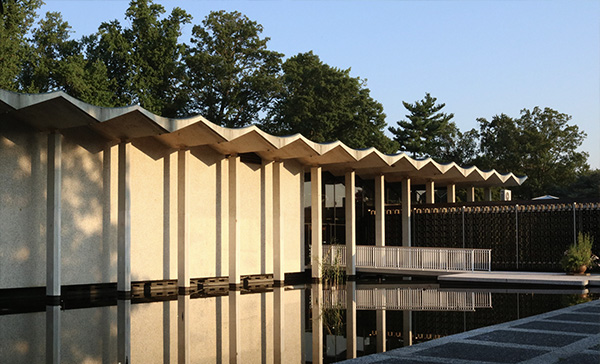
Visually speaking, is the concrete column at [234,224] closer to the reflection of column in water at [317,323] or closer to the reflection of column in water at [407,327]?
the reflection of column in water at [317,323]

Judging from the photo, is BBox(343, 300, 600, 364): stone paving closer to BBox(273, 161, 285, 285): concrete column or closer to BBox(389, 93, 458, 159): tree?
BBox(273, 161, 285, 285): concrete column

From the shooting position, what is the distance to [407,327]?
12.2m

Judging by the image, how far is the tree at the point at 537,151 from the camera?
56.0 metres

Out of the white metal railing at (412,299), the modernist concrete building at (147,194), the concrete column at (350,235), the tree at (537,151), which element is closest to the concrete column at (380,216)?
the modernist concrete building at (147,194)

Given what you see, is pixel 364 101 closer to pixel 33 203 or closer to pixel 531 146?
pixel 531 146

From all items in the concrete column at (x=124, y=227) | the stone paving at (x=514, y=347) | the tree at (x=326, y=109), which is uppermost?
the tree at (x=326, y=109)

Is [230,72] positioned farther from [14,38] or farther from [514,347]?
[514,347]

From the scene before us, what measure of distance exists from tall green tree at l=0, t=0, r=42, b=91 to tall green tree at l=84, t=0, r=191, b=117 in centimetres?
360

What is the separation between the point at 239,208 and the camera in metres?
23.3

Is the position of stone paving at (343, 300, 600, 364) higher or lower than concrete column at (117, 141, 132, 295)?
lower

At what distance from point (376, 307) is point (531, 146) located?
1728 inches

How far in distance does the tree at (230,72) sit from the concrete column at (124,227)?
25.2 metres

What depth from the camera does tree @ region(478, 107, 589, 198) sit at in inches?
2206

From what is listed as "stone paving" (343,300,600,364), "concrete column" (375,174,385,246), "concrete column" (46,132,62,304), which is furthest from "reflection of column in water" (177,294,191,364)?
"concrete column" (375,174,385,246)
